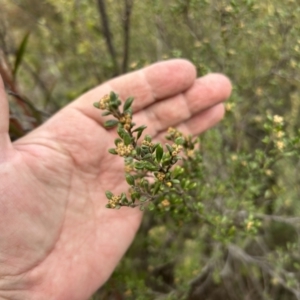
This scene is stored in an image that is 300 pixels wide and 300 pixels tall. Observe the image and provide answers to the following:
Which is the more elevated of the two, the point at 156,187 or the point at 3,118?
the point at 3,118

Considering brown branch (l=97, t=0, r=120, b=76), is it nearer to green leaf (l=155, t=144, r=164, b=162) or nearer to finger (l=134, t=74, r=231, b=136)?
finger (l=134, t=74, r=231, b=136)

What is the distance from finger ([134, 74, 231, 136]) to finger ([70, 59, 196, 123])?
0.08 metres

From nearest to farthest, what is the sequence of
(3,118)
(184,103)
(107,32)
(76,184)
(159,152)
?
(159,152), (3,118), (76,184), (184,103), (107,32)

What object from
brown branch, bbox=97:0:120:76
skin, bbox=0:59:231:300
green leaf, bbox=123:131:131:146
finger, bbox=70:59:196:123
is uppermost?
brown branch, bbox=97:0:120:76

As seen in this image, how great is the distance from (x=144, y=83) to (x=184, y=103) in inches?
9.1

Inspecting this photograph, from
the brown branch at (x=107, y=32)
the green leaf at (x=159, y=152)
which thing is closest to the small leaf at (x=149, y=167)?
the green leaf at (x=159, y=152)

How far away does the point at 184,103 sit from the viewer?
193 cm

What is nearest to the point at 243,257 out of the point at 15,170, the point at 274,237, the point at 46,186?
the point at 274,237

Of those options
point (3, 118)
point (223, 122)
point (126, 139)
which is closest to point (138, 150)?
point (126, 139)

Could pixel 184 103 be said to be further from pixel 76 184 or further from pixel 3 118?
pixel 3 118

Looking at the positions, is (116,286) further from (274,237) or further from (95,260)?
(274,237)

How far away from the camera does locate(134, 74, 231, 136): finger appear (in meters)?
1.90

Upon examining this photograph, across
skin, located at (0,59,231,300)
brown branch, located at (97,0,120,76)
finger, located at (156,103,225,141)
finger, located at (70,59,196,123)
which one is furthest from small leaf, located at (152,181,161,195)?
brown branch, located at (97,0,120,76)

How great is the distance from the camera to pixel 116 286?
2004 millimetres
